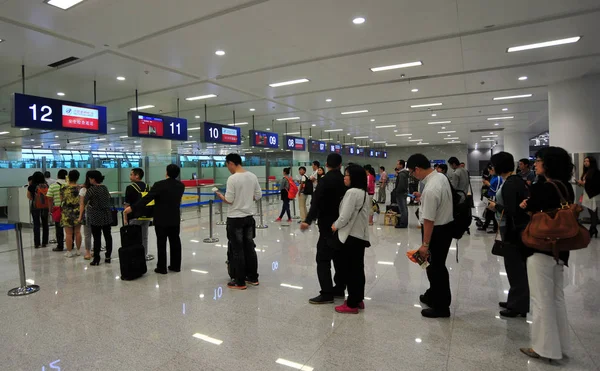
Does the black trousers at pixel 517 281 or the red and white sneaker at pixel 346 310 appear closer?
the black trousers at pixel 517 281

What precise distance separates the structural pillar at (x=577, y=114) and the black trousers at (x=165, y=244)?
972 centimetres

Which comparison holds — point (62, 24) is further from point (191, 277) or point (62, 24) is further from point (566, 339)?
point (566, 339)

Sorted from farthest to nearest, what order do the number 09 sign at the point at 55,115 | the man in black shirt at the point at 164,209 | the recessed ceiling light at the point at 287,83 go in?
the recessed ceiling light at the point at 287,83 < the number 09 sign at the point at 55,115 < the man in black shirt at the point at 164,209

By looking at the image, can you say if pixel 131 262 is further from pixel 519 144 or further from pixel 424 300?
pixel 519 144

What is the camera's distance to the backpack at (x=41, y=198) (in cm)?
695

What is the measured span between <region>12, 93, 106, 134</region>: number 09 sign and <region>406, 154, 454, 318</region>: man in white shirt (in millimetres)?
7060

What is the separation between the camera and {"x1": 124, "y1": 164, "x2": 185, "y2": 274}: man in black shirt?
4.98 m

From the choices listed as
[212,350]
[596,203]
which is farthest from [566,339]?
[596,203]

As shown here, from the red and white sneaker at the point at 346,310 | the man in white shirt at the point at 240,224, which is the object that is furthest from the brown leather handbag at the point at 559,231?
the man in white shirt at the point at 240,224

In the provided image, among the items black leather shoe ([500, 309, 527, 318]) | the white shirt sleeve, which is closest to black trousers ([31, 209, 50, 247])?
the white shirt sleeve

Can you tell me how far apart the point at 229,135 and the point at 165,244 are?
282 inches

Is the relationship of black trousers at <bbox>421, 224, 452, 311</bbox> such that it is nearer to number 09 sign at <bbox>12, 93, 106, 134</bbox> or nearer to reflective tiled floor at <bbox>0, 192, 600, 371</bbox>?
reflective tiled floor at <bbox>0, 192, 600, 371</bbox>

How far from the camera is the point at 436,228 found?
3.39 m

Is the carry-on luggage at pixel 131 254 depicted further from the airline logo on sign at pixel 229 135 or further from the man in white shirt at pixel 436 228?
the airline logo on sign at pixel 229 135
